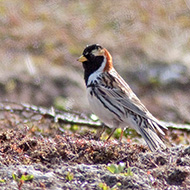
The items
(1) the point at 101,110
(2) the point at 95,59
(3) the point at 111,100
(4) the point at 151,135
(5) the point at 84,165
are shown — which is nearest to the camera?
(5) the point at 84,165

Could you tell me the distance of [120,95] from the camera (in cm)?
710

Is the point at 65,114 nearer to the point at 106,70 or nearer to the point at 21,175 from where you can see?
the point at 106,70

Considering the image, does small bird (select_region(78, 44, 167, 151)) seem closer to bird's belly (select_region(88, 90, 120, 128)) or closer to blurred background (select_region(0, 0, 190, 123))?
bird's belly (select_region(88, 90, 120, 128))

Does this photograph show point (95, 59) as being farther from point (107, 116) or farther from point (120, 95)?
point (107, 116)

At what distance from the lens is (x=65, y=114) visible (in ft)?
29.5

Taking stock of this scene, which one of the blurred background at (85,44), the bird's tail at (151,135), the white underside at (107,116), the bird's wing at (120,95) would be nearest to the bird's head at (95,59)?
the bird's wing at (120,95)

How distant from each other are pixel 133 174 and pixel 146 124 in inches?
88.6

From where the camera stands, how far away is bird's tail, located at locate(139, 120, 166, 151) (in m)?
6.26

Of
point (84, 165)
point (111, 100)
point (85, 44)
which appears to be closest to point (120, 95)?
point (111, 100)

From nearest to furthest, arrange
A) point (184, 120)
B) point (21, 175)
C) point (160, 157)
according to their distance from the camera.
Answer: point (21, 175), point (160, 157), point (184, 120)

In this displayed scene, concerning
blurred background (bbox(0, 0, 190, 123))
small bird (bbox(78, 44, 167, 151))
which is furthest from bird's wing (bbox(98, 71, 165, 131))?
blurred background (bbox(0, 0, 190, 123))

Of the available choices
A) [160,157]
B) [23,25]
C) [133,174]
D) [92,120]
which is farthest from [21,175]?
[23,25]

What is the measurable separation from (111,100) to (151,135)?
71 centimetres

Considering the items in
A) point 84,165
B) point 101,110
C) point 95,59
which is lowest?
point 101,110
